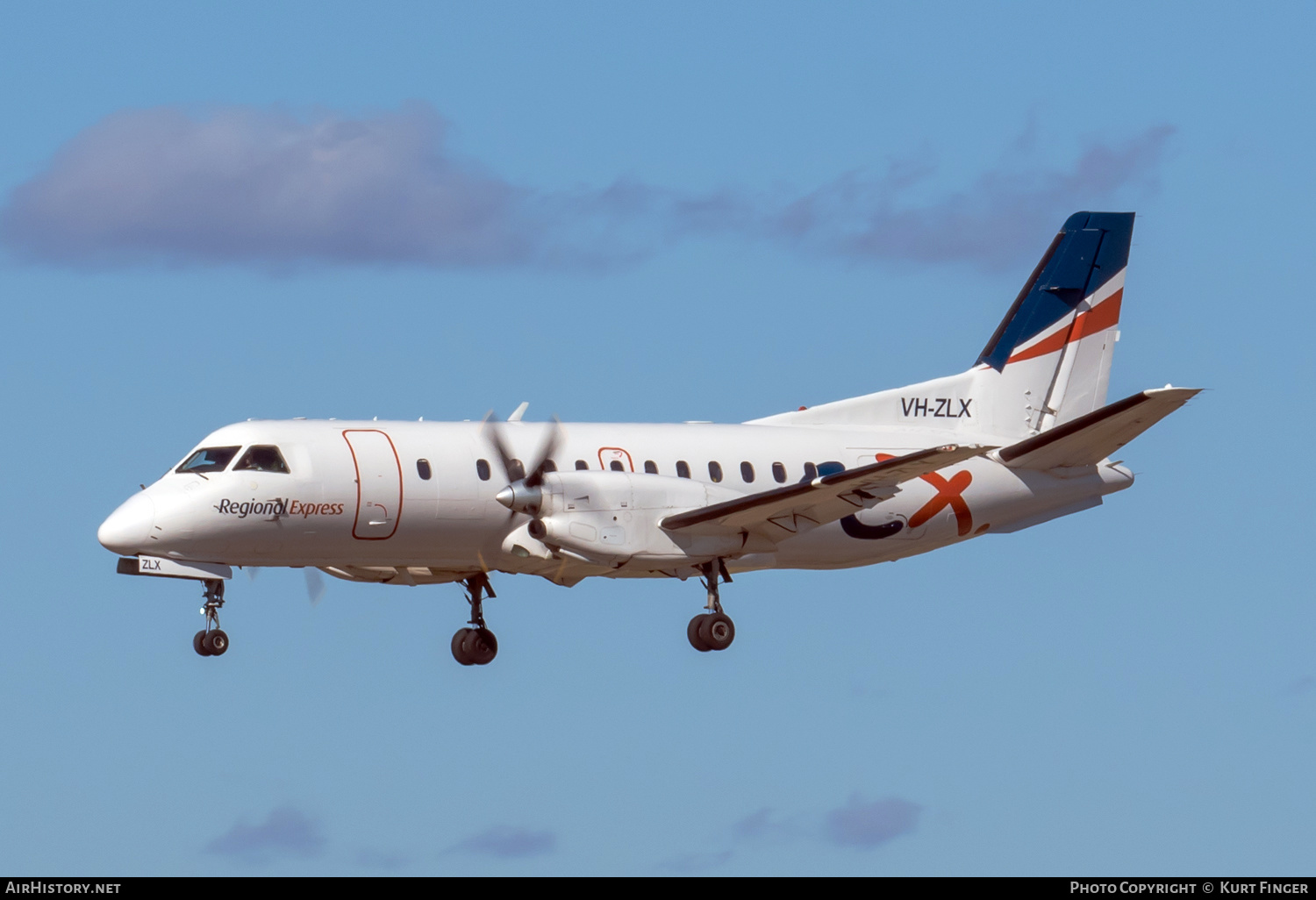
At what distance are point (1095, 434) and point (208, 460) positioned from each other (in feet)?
45.0

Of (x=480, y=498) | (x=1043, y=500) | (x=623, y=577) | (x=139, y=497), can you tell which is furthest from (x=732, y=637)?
(x=139, y=497)

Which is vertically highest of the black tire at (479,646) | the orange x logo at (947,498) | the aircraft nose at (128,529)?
the orange x logo at (947,498)

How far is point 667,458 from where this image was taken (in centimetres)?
3123

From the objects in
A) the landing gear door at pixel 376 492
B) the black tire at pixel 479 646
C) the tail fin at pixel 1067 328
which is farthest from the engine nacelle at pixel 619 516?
the tail fin at pixel 1067 328

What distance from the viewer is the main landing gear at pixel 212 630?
28.8 meters

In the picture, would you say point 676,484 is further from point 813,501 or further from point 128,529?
point 128,529

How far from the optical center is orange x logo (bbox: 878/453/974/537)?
3300cm

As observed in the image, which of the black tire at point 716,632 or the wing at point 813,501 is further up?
the wing at point 813,501

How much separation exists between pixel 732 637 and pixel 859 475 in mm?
3323

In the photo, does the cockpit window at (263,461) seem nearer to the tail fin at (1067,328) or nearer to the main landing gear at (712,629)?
the main landing gear at (712,629)

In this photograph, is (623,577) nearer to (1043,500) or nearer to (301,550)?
(301,550)

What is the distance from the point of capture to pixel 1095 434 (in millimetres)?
32281

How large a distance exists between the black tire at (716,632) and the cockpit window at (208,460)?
23.9ft

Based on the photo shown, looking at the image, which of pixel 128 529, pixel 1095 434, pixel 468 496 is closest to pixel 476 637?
pixel 468 496
